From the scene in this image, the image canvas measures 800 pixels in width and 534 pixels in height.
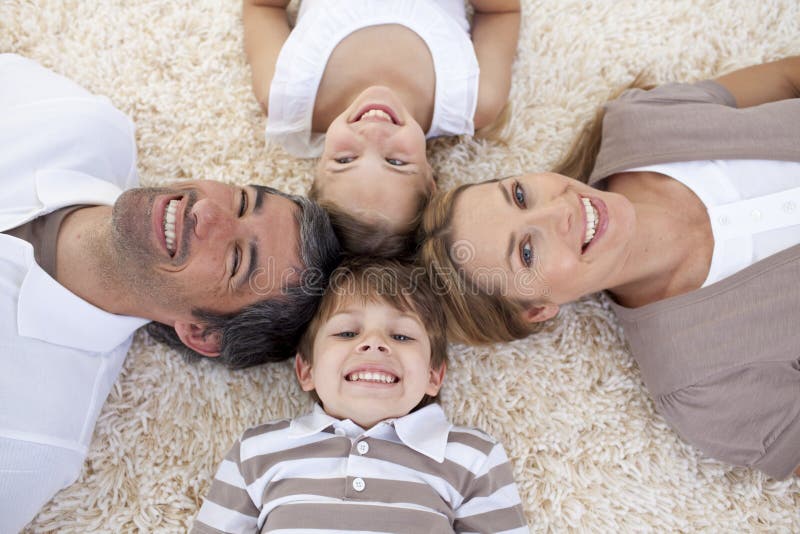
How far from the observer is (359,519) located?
1194 mm

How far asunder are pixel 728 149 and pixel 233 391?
4.27 feet

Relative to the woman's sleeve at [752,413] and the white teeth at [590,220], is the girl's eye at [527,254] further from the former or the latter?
the woman's sleeve at [752,413]

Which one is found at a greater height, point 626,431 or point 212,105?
point 212,105

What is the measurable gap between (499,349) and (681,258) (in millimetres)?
482

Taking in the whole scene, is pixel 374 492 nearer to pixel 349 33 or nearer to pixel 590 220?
pixel 590 220

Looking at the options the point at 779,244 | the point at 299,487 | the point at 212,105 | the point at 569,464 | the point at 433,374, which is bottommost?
the point at 569,464

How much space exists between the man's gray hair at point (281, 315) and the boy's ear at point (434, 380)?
1.02 ft

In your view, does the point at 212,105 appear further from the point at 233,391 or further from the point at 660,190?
the point at 660,190

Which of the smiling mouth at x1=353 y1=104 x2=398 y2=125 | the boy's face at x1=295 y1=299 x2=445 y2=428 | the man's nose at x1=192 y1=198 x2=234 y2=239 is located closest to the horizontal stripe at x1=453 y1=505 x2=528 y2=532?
the boy's face at x1=295 y1=299 x2=445 y2=428

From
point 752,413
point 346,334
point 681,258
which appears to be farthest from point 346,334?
point 752,413

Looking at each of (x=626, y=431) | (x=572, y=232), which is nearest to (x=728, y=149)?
(x=572, y=232)

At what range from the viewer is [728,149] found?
1.39m

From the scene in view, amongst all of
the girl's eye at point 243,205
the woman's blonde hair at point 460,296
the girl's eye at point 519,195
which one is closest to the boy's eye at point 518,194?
the girl's eye at point 519,195

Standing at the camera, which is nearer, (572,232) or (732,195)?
(572,232)
